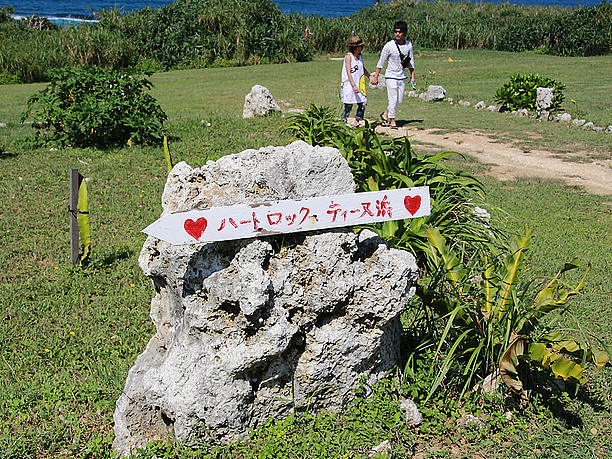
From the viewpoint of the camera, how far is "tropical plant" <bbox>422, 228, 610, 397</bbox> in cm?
369

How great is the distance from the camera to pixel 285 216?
132 inches

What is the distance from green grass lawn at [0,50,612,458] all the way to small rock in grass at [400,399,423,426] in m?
0.05

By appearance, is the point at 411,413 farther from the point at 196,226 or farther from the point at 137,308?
the point at 137,308

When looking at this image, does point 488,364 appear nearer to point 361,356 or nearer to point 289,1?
point 361,356

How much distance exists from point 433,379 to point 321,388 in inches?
32.4

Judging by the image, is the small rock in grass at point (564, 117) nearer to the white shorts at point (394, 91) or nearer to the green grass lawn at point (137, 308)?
the green grass lawn at point (137, 308)

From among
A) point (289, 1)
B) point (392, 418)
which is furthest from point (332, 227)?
point (289, 1)

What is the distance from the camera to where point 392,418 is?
11.9 ft

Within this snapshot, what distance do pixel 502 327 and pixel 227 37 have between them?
982 inches

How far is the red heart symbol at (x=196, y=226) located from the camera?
10.4 ft

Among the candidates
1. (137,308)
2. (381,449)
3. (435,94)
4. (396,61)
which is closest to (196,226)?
(381,449)

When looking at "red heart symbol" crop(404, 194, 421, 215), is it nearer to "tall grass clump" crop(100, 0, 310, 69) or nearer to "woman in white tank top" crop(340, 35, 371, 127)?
"woman in white tank top" crop(340, 35, 371, 127)

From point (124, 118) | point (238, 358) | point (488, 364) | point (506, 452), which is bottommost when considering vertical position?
point (506, 452)

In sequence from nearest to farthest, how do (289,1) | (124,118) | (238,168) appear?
(238,168)
(124,118)
(289,1)
